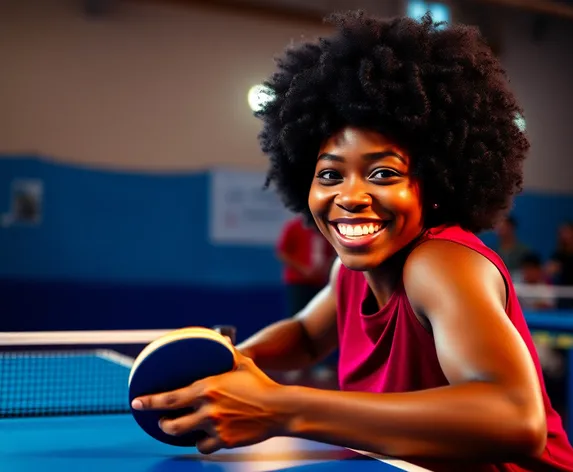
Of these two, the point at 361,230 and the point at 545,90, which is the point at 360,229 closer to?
the point at 361,230

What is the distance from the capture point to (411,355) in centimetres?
167

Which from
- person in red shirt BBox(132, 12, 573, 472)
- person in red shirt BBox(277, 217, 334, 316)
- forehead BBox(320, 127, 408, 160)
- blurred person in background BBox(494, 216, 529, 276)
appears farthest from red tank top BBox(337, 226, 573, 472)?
blurred person in background BBox(494, 216, 529, 276)

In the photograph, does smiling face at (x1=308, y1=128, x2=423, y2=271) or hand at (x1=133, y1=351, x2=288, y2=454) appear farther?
smiling face at (x1=308, y1=128, x2=423, y2=271)

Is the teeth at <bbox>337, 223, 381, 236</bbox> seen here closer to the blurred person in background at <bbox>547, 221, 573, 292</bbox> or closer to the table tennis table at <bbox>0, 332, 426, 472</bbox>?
the table tennis table at <bbox>0, 332, 426, 472</bbox>

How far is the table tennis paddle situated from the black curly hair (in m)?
0.61

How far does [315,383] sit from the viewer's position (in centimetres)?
743

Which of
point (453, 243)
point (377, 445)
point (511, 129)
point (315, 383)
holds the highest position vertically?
point (511, 129)

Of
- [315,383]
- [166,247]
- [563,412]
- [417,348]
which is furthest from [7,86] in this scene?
[417,348]

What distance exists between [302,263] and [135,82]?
3.49 meters

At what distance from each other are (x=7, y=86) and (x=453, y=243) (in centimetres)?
808

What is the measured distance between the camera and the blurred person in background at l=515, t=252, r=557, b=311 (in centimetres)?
667

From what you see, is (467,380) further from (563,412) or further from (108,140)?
(108,140)

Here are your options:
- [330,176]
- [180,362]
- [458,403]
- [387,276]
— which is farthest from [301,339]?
[458,403]

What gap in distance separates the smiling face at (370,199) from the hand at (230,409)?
415mm
